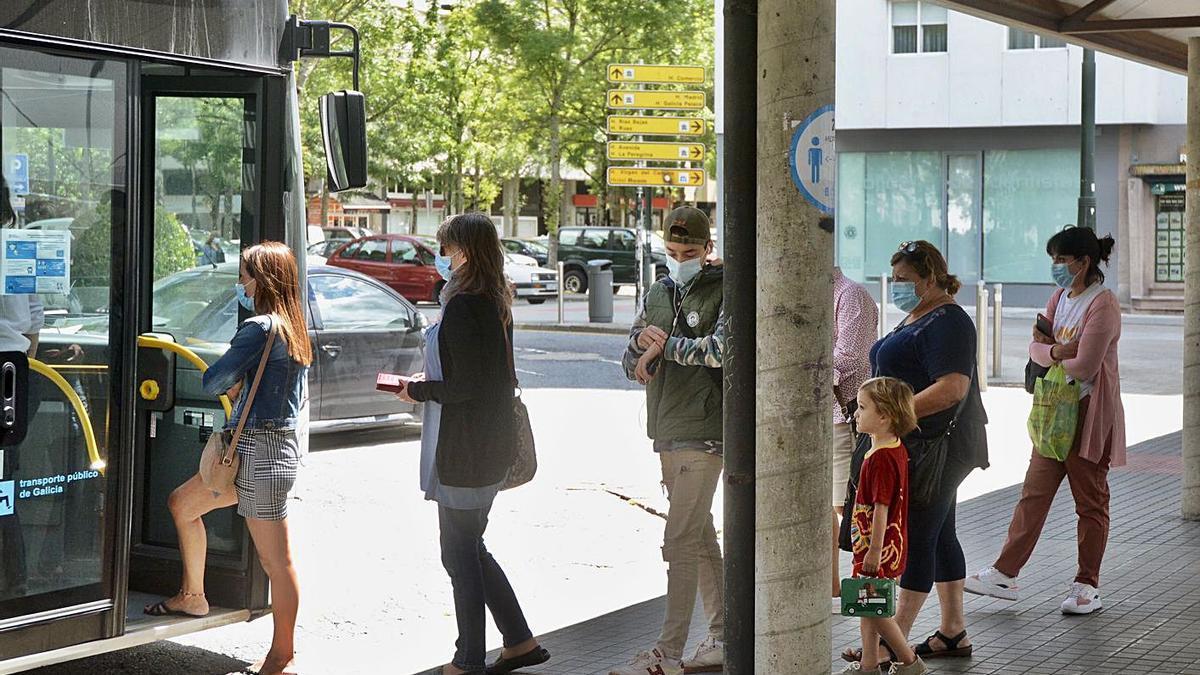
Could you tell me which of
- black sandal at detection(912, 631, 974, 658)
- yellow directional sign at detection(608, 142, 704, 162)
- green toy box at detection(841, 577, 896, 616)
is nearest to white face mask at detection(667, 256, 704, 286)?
green toy box at detection(841, 577, 896, 616)

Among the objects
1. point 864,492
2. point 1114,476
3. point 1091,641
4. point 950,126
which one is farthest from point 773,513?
point 950,126

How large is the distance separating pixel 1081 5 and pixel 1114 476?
3673 millimetres

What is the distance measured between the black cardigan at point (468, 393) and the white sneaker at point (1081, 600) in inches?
113

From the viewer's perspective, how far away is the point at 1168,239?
33.3 m

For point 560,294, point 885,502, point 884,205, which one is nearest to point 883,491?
point 885,502

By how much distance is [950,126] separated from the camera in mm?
34219

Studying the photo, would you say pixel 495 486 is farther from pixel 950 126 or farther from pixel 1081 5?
pixel 950 126

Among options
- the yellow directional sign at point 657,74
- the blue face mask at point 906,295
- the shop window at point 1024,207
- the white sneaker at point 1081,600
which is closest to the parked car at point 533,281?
the shop window at point 1024,207

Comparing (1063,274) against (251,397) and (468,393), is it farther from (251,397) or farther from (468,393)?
(251,397)

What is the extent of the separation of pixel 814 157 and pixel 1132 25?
20.3 feet

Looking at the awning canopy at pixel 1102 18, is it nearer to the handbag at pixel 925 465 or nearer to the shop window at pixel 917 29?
the handbag at pixel 925 465

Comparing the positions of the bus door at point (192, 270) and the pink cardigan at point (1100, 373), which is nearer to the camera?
the bus door at point (192, 270)

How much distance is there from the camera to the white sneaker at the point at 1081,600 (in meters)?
7.30

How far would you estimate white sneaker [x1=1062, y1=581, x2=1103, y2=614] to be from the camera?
7.30 m
